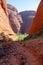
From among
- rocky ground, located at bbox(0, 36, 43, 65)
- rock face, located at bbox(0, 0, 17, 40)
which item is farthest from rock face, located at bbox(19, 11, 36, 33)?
rocky ground, located at bbox(0, 36, 43, 65)

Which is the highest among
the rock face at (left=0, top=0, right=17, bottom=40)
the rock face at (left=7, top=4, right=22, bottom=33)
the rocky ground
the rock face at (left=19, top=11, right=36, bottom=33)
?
the rocky ground

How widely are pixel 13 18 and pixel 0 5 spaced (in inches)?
1666

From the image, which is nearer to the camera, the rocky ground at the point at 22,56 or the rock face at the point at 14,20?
the rocky ground at the point at 22,56

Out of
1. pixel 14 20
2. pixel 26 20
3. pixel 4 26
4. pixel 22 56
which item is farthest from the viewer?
pixel 26 20

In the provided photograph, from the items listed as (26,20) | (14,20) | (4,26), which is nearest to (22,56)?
(4,26)

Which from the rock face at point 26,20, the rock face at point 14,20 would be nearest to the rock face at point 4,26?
the rock face at point 14,20

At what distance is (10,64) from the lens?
7145 mm

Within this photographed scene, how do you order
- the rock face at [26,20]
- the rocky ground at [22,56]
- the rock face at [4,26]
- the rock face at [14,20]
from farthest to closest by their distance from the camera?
the rock face at [26,20]
the rock face at [14,20]
the rock face at [4,26]
the rocky ground at [22,56]

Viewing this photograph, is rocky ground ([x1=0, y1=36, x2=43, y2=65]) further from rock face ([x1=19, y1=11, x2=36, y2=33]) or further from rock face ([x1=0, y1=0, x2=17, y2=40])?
rock face ([x1=19, y1=11, x2=36, y2=33])

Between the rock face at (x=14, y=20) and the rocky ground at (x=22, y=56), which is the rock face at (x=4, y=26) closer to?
the rocky ground at (x=22, y=56)

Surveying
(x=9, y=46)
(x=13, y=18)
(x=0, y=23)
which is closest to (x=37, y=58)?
(x=9, y=46)

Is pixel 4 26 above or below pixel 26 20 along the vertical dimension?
above

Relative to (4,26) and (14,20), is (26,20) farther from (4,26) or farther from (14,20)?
(4,26)

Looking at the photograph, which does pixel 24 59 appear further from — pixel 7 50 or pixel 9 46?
pixel 9 46
